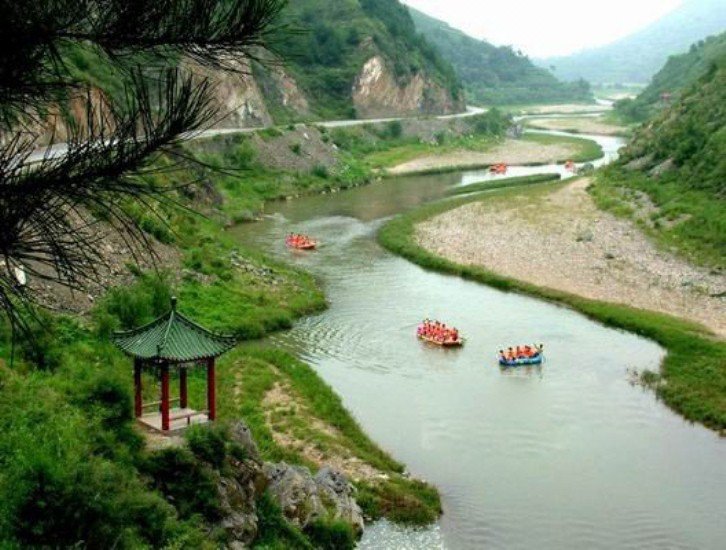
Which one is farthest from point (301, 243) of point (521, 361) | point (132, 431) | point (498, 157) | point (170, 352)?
point (498, 157)

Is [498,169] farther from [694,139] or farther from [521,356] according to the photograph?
[521,356]

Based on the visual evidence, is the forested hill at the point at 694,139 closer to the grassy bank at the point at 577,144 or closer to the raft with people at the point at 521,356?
the grassy bank at the point at 577,144

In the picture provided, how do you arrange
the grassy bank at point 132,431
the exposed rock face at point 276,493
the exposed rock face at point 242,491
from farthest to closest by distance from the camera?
1. the exposed rock face at point 276,493
2. the exposed rock face at point 242,491
3. the grassy bank at point 132,431

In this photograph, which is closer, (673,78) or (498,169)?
(498,169)

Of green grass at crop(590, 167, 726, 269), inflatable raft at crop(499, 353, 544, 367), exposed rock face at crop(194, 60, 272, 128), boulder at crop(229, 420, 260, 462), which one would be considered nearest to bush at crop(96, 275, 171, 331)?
boulder at crop(229, 420, 260, 462)

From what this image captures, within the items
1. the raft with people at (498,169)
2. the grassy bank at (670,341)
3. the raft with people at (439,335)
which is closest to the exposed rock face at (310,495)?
the grassy bank at (670,341)

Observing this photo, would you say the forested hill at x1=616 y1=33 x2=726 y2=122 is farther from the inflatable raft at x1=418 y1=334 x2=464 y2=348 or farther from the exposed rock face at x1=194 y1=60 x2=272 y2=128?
the inflatable raft at x1=418 y1=334 x2=464 y2=348
